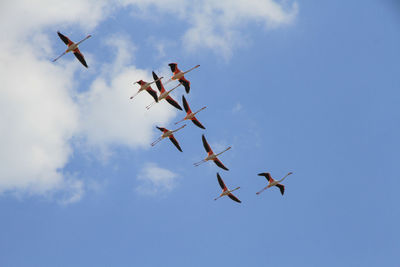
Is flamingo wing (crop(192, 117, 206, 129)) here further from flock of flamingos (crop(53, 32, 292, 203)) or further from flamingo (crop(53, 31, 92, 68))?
flamingo (crop(53, 31, 92, 68))

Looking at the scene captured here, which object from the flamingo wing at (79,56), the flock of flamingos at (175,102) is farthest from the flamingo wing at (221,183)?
the flamingo wing at (79,56)

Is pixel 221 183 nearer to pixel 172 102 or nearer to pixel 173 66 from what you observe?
pixel 172 102

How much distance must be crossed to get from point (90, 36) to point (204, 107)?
13.3 meters

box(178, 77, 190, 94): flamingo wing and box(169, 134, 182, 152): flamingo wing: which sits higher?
box(178, 77, 190, 94): flamingo wing

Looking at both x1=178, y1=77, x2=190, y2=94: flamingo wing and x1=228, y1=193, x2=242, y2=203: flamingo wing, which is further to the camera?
x1=228, y1=193, x2=242, y2=203: flamingo wing

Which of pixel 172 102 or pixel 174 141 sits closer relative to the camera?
pixel 172 102

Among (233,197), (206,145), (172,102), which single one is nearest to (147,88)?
(172,102)

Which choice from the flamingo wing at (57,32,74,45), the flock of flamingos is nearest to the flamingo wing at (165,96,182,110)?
the flock of flamingos

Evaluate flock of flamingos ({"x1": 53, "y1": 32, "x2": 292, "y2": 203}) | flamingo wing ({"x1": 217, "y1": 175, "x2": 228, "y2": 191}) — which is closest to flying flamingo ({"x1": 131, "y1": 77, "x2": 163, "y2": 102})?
flock of flamingos ({"x1": 53, "y1": 32, "x2": 292, "y2": 203})

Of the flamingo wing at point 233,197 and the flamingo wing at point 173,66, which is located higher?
the flamingo wing at point 173,66

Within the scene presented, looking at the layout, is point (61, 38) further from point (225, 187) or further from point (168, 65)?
point (225, 187)

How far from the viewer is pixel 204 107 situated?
61094 mm

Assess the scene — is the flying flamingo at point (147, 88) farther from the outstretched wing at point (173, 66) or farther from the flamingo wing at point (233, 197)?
the flamingo wing at point (233, 197)

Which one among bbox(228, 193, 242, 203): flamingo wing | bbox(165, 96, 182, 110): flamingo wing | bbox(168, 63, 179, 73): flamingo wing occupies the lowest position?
bbox(228, 193, 242, 203): flamingo wing
